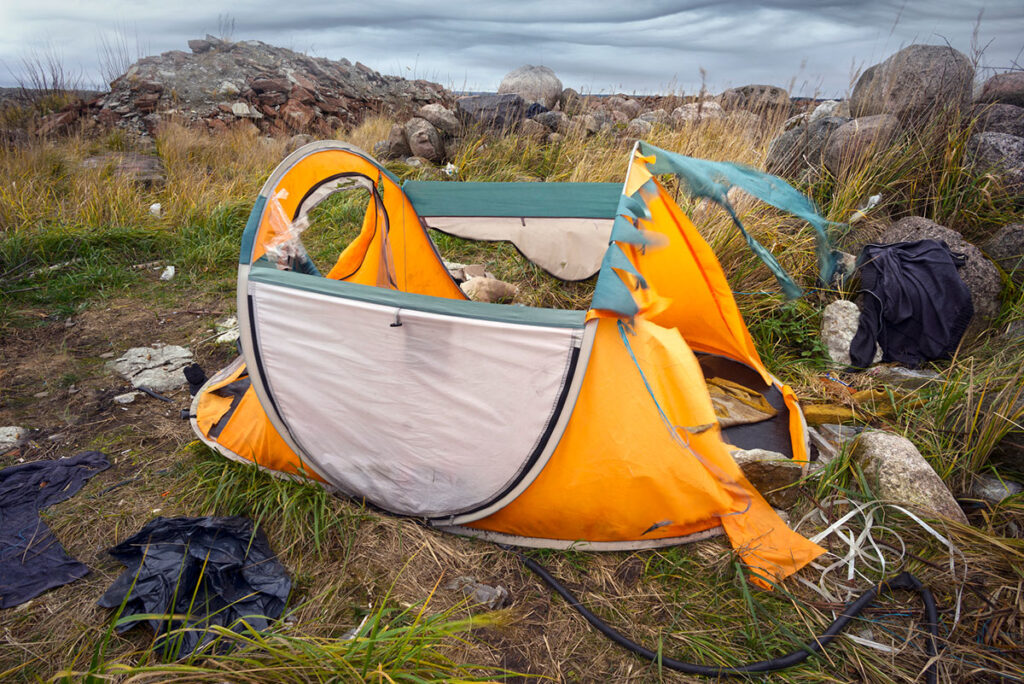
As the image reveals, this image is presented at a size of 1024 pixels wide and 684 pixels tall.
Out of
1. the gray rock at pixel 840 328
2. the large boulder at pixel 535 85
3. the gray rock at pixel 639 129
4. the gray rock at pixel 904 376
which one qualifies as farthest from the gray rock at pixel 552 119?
the gray rock at pixel 904 376

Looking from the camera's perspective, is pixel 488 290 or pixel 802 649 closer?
pixel 802 649

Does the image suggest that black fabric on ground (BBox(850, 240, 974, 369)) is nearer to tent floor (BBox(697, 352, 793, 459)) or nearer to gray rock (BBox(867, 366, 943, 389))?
gray rock (BBox(867, 366, 943, 389))

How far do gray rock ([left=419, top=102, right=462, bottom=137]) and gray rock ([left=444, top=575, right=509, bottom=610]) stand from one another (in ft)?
18.6

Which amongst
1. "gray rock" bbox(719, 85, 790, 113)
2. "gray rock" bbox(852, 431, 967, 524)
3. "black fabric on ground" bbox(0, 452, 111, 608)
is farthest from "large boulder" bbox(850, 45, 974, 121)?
"black fabric on ground" bbox(0, 452, 111, 608)

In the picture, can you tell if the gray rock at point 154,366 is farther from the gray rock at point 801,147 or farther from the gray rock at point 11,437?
the gray rock at point 801,147

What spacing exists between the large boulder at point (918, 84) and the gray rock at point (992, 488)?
327cm

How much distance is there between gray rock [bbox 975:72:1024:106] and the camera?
4496 millimetres

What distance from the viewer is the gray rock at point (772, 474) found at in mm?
2041

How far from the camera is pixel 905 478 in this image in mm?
2043

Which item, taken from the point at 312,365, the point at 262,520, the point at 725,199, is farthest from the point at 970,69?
the point at 262,520

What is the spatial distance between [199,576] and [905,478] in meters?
2.45

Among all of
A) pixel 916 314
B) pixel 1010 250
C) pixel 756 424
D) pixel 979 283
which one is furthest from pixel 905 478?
pixel 1010 250

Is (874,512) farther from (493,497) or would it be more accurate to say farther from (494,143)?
(494,143)

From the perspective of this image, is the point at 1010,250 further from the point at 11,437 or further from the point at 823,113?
the point at 11,437
